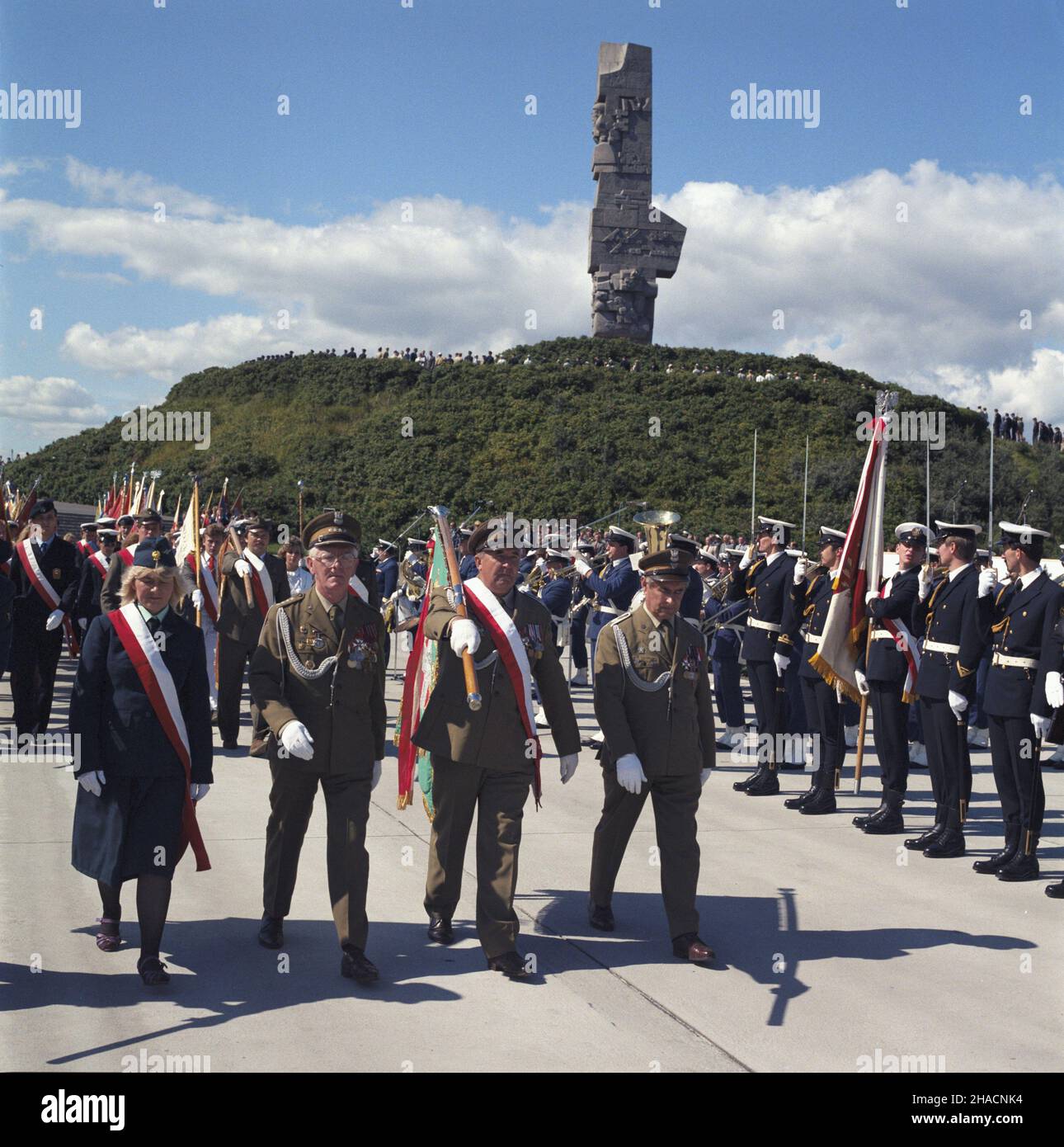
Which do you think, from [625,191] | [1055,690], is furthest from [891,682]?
[625,191]

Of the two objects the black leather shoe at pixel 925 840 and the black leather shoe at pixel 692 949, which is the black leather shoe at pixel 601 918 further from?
the black leather shoe at pixel 925 840

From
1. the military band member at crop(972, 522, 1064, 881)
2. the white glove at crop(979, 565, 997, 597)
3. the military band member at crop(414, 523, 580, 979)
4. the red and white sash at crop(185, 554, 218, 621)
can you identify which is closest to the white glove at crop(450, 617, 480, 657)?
the military band member at crop(414, 523, 580, 979)

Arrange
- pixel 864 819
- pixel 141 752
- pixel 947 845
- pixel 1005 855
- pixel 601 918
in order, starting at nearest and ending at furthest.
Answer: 1. pixel 141 752
2. pixel 601 918
3. pixel 1005 855
4. pixel 947 845
5. pixel 864 819

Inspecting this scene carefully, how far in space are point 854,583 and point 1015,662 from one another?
1796 millimetres

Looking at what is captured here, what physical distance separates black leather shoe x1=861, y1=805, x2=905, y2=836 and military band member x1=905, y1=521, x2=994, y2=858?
24cm

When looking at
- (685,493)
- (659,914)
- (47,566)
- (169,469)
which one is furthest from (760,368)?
(659,914)

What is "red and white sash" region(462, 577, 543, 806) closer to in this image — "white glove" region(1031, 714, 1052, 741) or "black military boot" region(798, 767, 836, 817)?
"white glove" region(1031, 714, 1052, 741)

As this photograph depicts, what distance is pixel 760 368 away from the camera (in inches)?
2206

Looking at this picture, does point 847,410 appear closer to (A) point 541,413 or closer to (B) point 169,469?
(A) point 541,413

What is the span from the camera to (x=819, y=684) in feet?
31.0

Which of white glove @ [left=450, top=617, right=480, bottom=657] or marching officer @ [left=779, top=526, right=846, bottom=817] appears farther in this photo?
marching officer @ [left=779, top=526, right=846, bottom=817]

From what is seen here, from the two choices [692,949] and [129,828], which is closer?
[129,828]

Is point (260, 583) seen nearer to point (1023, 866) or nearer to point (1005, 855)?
point (1005, 855)

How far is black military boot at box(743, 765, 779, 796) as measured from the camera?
389 inches
